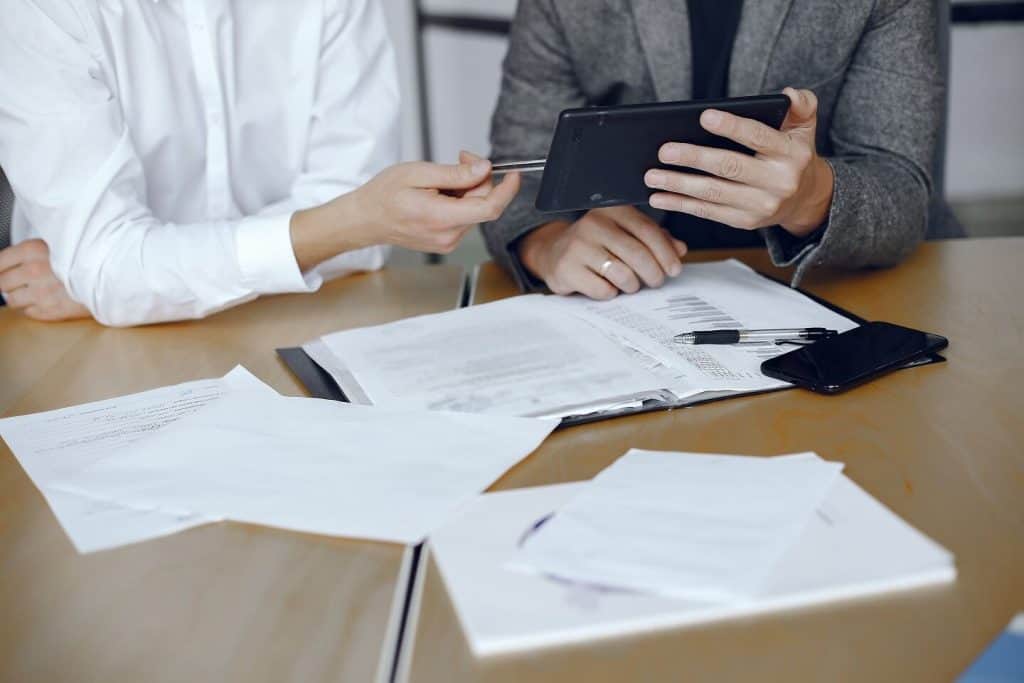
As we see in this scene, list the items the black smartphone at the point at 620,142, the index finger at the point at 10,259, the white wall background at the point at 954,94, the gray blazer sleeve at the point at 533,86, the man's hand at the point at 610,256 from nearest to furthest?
the black smartphone at the point at 620,142 → the man's hand at the point at 610,256 → the index finger at the point at 10,259 → the gray blazer sleeve at the point at 533,86 → the white wall background at the point at 954,94

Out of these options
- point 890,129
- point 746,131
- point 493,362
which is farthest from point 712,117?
point 890,129

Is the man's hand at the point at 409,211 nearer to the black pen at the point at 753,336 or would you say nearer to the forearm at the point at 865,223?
the black pen at the point at 753,336

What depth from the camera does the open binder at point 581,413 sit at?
0.81 m

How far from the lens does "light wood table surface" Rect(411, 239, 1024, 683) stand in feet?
1.66

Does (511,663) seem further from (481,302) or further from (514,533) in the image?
(481,302)

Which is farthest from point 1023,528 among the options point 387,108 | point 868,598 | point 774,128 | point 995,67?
point 995,67

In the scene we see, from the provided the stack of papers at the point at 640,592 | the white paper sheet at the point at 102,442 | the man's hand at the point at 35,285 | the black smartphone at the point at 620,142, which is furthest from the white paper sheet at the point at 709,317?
the man's hand at the point at 35,285

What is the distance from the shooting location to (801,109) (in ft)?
3.31

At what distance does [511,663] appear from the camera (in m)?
0.51

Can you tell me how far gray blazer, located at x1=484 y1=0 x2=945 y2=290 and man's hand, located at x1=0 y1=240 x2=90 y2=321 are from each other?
508 millimetres

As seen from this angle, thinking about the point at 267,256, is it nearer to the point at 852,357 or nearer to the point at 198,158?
the point at 198,158

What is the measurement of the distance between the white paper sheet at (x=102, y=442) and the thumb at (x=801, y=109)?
57cm

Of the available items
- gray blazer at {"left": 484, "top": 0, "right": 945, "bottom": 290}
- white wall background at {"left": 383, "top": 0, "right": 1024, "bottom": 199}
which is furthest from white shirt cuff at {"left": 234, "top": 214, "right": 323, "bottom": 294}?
white wall background at {"left": 383, "top": 0, "right": 1024, "bottom": 199}

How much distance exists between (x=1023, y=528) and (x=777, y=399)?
237 mm
